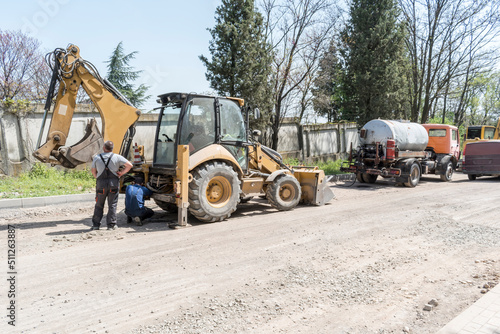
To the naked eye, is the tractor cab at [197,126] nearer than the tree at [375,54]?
Yes

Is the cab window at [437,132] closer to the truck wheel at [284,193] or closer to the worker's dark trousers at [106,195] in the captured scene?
the truck wheel at [284,193]

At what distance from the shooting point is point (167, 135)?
768cm

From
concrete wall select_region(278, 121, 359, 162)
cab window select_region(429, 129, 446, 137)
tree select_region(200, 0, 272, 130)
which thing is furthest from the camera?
concrete wall select_region(278, 121, 359, 162)

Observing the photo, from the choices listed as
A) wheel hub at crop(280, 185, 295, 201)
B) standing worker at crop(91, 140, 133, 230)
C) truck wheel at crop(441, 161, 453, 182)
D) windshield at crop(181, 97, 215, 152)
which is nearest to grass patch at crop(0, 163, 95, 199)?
standing worker at crop(91, 140, 133, 230)

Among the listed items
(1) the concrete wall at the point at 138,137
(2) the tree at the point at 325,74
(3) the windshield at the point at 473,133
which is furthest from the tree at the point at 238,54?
(3) the windshield at the point at 473,133

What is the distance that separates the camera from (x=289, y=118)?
17.9 metres

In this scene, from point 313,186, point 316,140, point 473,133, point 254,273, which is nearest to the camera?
point 254,273

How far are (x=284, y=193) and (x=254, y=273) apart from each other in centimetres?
428

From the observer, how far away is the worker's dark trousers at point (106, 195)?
6539 mm

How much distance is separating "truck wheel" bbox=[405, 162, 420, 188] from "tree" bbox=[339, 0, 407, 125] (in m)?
6.06

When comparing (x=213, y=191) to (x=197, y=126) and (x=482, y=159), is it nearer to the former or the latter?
A: (x=197, y=126)

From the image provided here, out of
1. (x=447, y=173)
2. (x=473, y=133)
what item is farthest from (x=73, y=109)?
(x=473, y=133)

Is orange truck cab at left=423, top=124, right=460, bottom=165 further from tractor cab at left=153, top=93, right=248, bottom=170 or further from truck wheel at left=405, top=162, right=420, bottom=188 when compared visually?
tractor cab at left=153, top=93, right=248, bottom=170

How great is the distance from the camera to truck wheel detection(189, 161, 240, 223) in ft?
23.0
